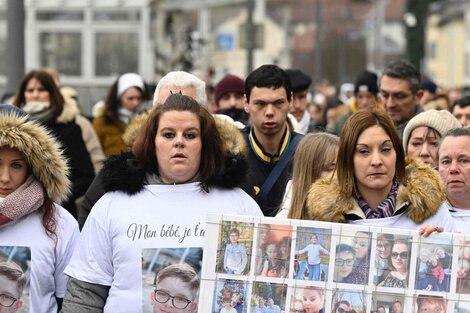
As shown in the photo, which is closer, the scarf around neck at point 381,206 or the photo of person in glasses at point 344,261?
the photo of person in glasses at point 344,261

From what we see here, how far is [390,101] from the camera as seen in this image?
34.5 feet

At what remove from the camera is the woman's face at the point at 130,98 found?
1360 centimetres

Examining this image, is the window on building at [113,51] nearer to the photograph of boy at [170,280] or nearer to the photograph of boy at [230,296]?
the photograph of boy at [170,280]

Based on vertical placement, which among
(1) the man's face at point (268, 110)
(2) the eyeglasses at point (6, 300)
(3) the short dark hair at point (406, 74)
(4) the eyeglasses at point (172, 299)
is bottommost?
(2) the eyeglasses at point (6, 300)

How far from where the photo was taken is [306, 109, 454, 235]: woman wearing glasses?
591cm

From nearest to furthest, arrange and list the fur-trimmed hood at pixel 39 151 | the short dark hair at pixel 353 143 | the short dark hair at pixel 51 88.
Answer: the short dark hair at pixel 353 143
the fur-trimmed hood at pixel 39 151
the short dark hair at pixel 51 88

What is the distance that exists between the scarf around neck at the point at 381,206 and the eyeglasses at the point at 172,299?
34.0 inches

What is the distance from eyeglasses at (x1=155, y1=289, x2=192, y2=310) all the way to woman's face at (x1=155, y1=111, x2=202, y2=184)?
51cm

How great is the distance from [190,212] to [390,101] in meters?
4.75

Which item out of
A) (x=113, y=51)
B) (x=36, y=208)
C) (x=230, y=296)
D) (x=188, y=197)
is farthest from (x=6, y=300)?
(x=113, y=51)

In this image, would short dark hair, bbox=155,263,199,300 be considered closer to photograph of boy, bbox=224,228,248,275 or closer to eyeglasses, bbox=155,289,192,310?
eyeglasses, bbox=155,289,192,310

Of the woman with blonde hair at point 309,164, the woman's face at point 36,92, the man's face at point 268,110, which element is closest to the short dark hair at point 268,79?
the man's face at point 268,110

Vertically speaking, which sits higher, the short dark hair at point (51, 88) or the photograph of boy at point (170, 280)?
the short dark hair at point (51, 88)

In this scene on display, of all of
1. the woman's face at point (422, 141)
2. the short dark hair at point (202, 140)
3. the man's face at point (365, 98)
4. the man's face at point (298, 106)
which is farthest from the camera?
the man's face at point (365, 98)
